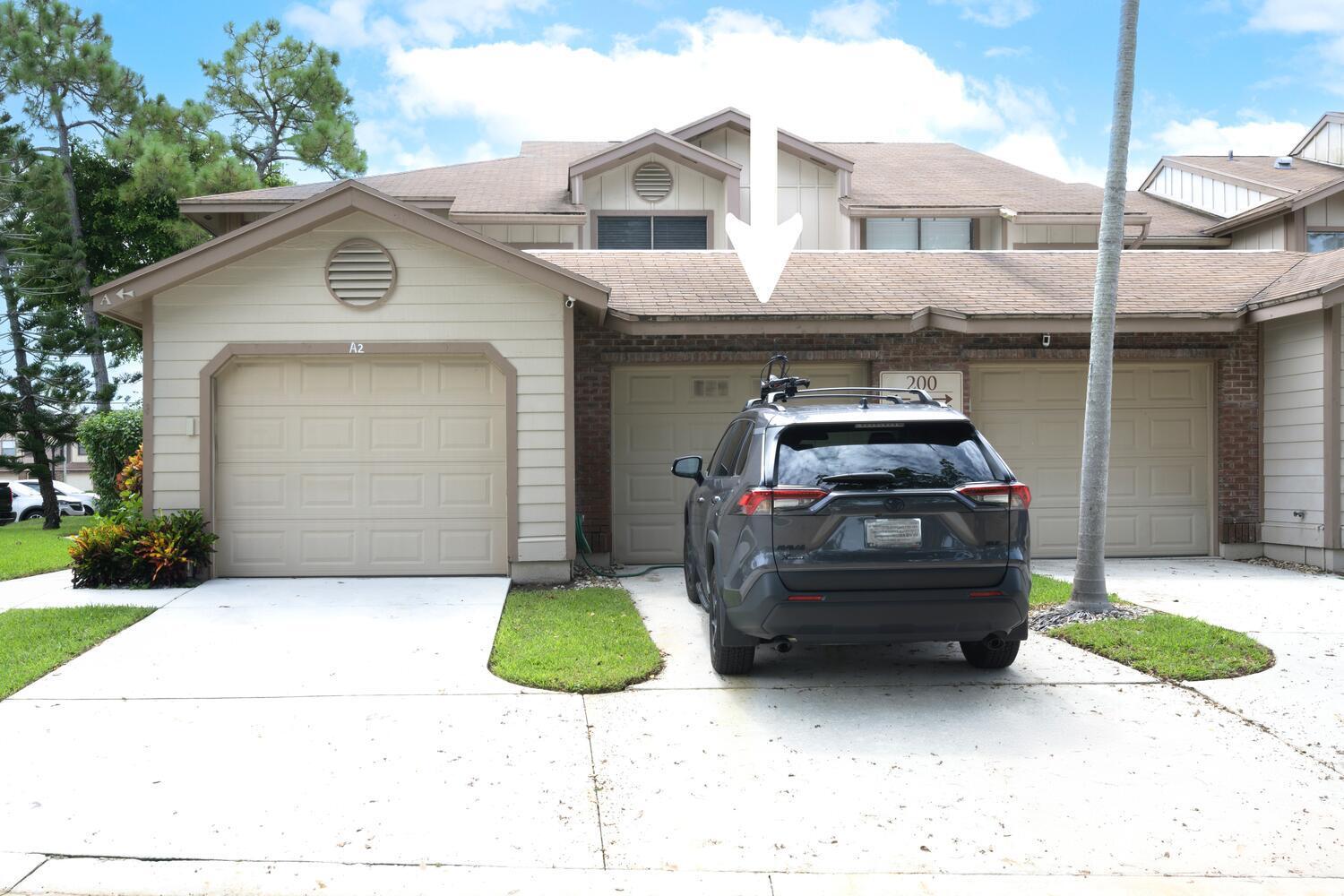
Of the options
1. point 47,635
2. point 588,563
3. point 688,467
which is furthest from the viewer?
point 588,563

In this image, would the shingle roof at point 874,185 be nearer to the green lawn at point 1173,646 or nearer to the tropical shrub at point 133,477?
the tropical shrub at point 133,477

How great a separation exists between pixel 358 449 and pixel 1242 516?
1028 centimetres

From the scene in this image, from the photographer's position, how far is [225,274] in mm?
10398

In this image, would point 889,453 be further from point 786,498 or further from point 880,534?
point 786,498

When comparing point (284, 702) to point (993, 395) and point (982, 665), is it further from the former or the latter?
point (993, 395)

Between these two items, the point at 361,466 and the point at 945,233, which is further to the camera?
the point at 945,233

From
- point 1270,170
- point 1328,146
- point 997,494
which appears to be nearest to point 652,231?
point 997,494

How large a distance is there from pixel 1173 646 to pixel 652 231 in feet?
37.2

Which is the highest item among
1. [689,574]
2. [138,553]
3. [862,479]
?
[862,479]

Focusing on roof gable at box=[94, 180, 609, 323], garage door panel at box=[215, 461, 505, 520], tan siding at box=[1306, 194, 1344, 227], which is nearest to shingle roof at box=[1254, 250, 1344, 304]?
tan siding at box=[1306, 194, 1344, 227]

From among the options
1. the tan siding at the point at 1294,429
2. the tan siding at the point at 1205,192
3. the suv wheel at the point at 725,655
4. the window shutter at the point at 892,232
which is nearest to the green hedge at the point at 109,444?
the window shutter at the point at 892,232

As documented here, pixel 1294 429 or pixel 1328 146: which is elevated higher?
pixel 1328 146

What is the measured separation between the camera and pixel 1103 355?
885 cm

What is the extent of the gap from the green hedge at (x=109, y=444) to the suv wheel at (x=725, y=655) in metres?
14.6
